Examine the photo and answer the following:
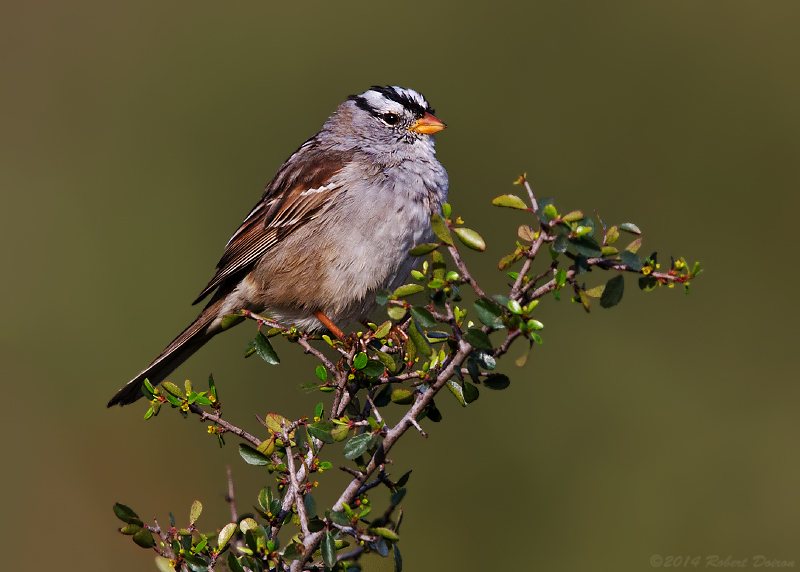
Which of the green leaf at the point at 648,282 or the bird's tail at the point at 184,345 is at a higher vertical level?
the green leaf at the point at 648,282

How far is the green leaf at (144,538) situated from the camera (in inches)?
92.3

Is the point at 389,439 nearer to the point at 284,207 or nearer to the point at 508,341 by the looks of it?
the point at 508,341

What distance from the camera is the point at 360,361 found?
2494 millimetres

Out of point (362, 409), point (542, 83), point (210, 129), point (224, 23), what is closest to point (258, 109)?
point (210, 129)

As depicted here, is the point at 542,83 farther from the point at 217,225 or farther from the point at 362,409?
the point at 362,409

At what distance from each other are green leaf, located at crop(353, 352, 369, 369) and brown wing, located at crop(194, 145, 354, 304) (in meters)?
1.71

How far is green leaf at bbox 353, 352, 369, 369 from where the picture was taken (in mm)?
2482

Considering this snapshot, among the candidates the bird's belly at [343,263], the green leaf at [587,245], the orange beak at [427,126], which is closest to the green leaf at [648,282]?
the green leaf at [587,245]

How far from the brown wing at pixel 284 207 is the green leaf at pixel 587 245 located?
2.25m

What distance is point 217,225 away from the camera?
630 cm

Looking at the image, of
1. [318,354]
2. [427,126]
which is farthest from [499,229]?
[318,354]

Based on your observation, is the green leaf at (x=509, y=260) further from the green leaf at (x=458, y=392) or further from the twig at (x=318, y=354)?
the twig at (x=318, y=354)

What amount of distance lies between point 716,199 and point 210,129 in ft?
14.8

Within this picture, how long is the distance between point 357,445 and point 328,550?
301mm
